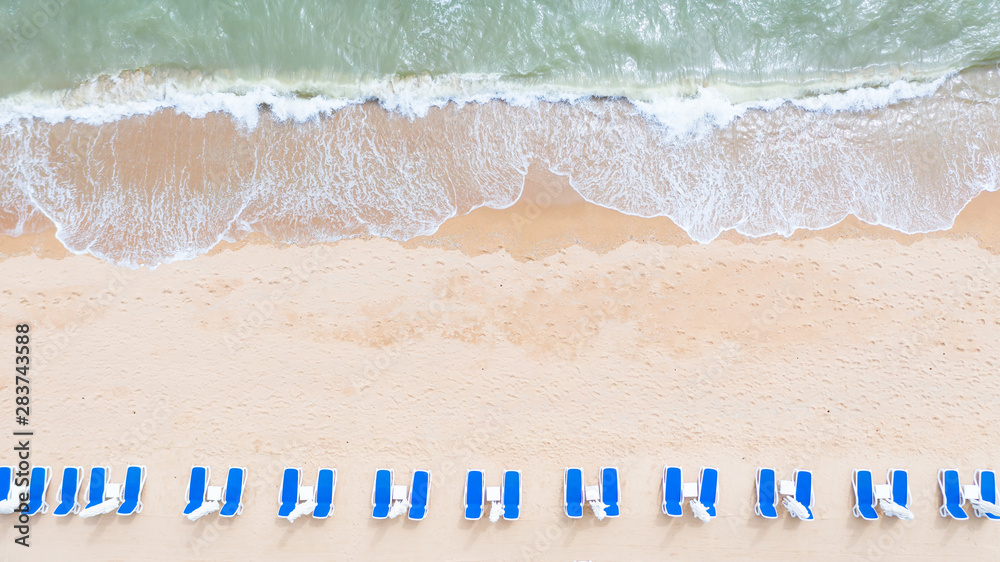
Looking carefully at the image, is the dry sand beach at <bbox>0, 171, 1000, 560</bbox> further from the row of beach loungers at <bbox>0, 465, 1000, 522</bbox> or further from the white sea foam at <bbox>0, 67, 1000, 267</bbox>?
the white sea foam at <bbox>0, 67, 1000, 267</bbox>

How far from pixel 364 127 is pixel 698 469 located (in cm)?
949

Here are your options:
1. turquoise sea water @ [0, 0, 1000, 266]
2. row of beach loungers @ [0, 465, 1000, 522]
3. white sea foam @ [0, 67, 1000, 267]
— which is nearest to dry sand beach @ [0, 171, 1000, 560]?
row of beach loungers @ [0, 465, 1000, 522]

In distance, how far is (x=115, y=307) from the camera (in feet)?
30.6

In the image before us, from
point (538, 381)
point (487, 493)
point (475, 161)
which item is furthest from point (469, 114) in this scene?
point (487, 493)

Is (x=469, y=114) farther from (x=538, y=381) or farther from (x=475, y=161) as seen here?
(x=538, y=381)

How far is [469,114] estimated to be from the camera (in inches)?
395

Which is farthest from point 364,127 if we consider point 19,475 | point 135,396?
A: point 19,475

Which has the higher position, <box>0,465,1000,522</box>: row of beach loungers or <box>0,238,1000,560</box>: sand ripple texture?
<box>0,238,1000,560</box>: sand ripple texture

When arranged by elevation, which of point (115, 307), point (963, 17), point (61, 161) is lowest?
point (115, 307)

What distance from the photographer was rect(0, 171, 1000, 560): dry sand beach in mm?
9281

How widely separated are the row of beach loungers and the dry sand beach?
0.67 feet

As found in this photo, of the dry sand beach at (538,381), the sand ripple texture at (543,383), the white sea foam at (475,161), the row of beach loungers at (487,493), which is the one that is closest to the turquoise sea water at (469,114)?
the white sea foam at (475,161)

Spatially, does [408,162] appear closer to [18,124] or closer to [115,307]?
[115,307]

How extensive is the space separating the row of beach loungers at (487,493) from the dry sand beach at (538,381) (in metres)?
0.20
